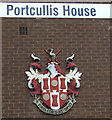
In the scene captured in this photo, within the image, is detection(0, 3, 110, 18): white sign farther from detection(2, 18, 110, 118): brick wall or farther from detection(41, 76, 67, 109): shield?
→ detection(41, 76, 67, 109): shield

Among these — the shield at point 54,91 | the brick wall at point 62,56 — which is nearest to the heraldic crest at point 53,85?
Answer: the shield at point 54,91

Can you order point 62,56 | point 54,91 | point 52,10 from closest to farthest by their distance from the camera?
point 54,91, point 62,56, point 52,10

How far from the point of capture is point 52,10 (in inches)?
667

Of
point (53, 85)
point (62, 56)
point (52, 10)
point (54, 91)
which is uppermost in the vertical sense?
point (52, 10)

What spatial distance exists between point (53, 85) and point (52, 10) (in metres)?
3.03

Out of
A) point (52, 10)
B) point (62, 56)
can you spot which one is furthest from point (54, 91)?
point (52, 10)

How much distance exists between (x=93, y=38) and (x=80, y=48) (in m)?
0.67

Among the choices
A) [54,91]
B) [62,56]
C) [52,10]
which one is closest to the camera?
[54,91]

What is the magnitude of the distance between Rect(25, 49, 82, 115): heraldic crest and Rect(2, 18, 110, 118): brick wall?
19 centimetres

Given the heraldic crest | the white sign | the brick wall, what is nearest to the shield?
the heraldic crest

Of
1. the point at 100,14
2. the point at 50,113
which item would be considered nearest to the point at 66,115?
the point at 50,113

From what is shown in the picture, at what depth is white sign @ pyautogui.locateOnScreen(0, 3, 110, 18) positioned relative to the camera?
16.9 m

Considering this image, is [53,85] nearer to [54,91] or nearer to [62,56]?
[54,91]

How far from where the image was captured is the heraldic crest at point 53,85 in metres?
16.0
